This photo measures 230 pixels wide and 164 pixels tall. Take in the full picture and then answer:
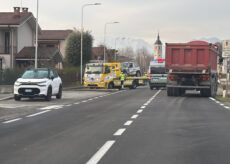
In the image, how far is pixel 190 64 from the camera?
86.7 ft

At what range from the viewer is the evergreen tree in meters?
62.5

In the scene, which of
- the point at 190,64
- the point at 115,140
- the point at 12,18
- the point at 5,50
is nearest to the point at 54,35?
the point at 12,18

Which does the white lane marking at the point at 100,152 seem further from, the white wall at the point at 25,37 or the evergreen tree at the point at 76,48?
the evergreen tree at the point at 76,48

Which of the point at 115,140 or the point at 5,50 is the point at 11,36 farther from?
the point at 115,140

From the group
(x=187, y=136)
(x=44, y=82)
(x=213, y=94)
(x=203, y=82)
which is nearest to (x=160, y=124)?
(x=187, y=136)

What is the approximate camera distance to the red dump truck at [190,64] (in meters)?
26.3

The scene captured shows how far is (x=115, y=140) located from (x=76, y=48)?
5442 cm

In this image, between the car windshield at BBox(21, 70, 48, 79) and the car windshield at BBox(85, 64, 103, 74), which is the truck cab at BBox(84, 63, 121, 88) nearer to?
the car windshield at BBox(85, 64, 103, 74)

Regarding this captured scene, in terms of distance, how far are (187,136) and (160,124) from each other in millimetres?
2301

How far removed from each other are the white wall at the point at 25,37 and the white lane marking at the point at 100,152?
47622 mm

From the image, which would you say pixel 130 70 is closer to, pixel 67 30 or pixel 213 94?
pixel 213 94

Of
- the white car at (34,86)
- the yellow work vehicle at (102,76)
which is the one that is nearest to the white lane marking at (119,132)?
the white car at (34,86)

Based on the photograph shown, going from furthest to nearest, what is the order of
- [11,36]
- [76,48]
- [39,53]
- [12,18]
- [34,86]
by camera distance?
1. [76,48]
2. [39,53]
3. [12,18]
4. [11,36]
5. [34,86]

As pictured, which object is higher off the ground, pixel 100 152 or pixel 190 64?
pixel 190 64
